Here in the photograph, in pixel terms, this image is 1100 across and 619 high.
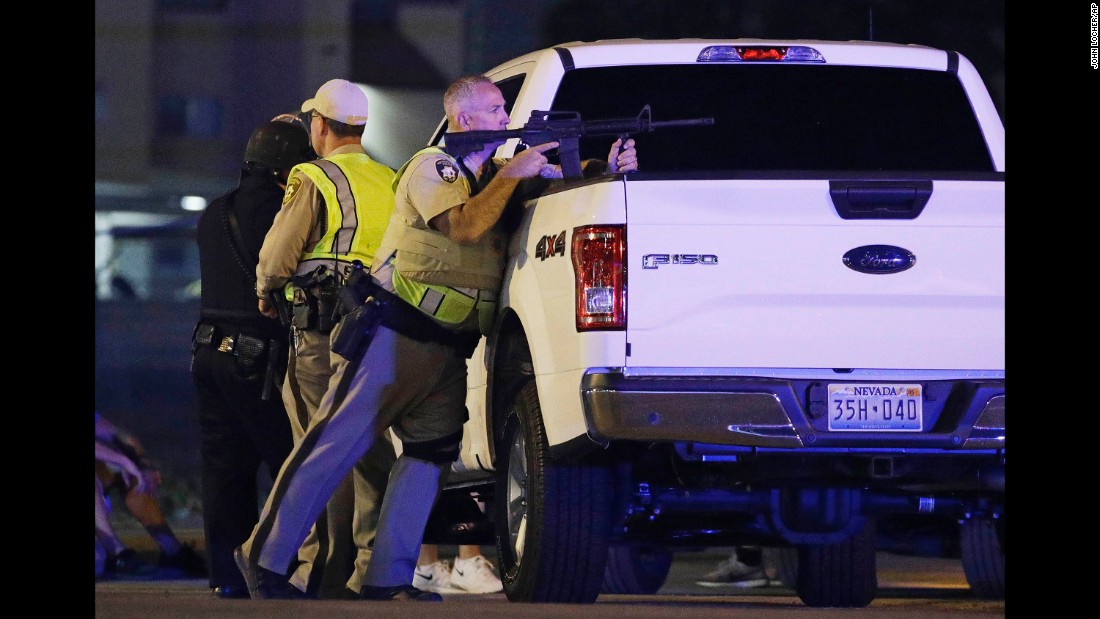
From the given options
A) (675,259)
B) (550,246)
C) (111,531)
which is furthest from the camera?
(111,531)

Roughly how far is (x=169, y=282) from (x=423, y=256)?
12594 millimetres

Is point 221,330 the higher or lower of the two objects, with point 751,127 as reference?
lower

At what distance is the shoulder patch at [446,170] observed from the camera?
6.91 metres

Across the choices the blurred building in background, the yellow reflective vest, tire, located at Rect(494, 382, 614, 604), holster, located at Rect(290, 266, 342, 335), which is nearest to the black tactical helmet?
the yellow reflective vest

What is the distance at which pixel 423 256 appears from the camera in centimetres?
700

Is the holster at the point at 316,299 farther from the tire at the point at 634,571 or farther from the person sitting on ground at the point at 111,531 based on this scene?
the person sitting on ground at the point at 111,531

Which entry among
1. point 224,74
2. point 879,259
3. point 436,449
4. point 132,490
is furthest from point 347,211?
point 224,74

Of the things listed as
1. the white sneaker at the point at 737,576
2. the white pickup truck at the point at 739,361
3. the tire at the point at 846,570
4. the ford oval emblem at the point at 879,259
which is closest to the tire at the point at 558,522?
the white pickup truck at the point at 739,361

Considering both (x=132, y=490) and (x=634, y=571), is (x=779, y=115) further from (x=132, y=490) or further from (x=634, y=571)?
(x=132, y=490)

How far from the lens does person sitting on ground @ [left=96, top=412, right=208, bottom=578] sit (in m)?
10.3

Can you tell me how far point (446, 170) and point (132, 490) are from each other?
13.7 feet

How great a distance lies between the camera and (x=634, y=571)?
32.4ft
